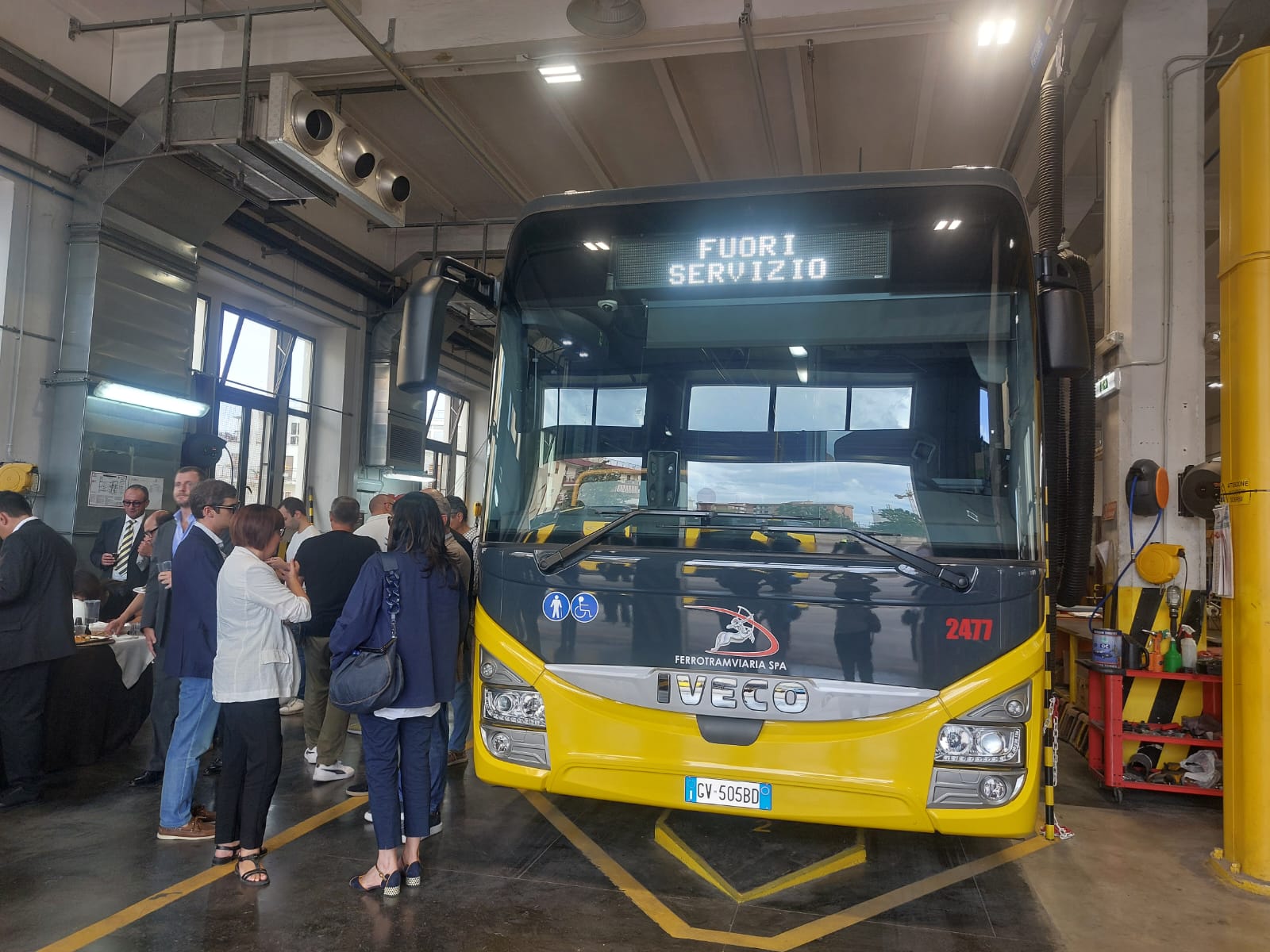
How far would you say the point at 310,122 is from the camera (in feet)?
24.0

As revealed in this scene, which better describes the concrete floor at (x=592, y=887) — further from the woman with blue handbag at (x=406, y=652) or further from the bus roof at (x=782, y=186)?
the bus roof at (x=782, y=186)

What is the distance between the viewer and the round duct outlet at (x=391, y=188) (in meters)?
8.51

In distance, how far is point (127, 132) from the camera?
7852 millimetres

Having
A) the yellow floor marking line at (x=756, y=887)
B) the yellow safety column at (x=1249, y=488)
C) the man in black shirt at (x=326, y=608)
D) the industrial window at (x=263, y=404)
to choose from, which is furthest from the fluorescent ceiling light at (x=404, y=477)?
the yellow safety column at (x=1249, y=488)

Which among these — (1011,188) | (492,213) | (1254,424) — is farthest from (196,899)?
(492,213)

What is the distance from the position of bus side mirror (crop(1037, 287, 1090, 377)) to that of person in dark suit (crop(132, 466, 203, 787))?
441cm

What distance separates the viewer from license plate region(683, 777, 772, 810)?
10.9ft

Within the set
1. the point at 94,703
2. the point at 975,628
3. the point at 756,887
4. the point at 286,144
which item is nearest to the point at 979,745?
the point at 975,628

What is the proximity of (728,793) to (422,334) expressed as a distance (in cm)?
227

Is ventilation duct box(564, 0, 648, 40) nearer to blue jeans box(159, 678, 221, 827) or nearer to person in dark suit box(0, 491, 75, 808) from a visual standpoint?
person in dark suit box(0, 491, 75, 808)

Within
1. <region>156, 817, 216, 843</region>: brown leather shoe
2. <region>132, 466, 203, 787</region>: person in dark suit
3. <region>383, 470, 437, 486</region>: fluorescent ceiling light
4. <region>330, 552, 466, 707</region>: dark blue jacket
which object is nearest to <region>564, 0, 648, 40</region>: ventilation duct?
<region>132, 466, 203, 787</region>: person in dark suit

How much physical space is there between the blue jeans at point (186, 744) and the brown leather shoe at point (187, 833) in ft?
0.08

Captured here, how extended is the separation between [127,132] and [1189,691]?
374 inches

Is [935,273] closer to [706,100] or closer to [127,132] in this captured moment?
[706,100]
